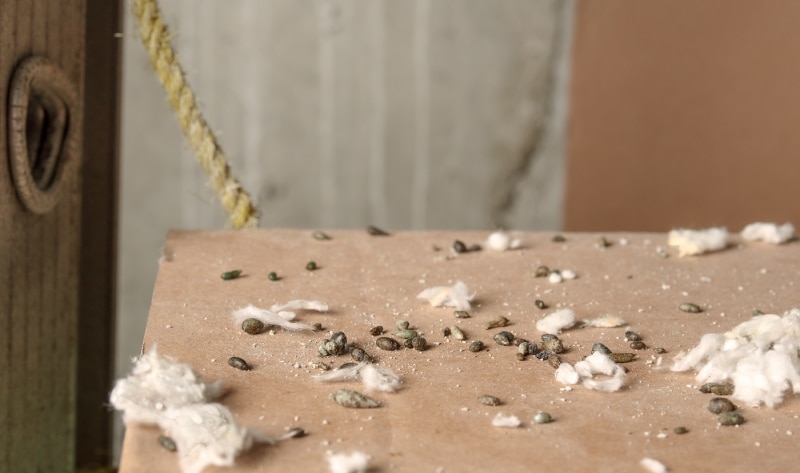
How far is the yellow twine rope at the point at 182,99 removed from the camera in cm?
88

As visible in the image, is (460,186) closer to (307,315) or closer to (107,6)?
(107,6)

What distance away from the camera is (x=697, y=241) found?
3.00 feet

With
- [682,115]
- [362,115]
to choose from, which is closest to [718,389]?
[682,115]

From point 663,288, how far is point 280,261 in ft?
1.15

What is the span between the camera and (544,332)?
73cm

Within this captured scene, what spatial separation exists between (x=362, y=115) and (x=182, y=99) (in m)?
1.26

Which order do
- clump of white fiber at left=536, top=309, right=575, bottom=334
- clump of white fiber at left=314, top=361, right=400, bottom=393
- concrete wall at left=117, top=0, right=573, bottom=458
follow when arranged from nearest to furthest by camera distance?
1. clump of white fiber at left=314, top=361, right=400, bottom=393
2. clump of white fiber at left=536, top=309, right=575, bottom=334
3. concrete wall at left=117, top=0, right=573, bottom=458

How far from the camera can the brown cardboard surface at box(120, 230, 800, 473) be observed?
543mm

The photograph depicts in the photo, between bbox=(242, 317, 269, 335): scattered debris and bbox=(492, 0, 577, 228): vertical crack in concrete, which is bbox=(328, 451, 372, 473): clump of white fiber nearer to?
bbox=(242, 317, 269, 335): scattered debris

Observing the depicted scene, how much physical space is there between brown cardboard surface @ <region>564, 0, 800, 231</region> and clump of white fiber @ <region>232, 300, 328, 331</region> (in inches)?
45.2

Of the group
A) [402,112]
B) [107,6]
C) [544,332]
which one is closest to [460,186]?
[402,112]

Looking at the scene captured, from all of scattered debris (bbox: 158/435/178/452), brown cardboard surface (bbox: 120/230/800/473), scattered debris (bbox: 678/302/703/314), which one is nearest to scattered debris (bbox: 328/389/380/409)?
brown cardboard surface (bbox: 120/230/800/473)

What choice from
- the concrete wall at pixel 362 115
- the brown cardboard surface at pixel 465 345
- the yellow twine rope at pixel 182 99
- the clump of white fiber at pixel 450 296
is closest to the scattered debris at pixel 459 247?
the brown cardboard surface at pixel 465 345

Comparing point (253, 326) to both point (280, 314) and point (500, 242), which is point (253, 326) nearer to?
point (280, 314)
